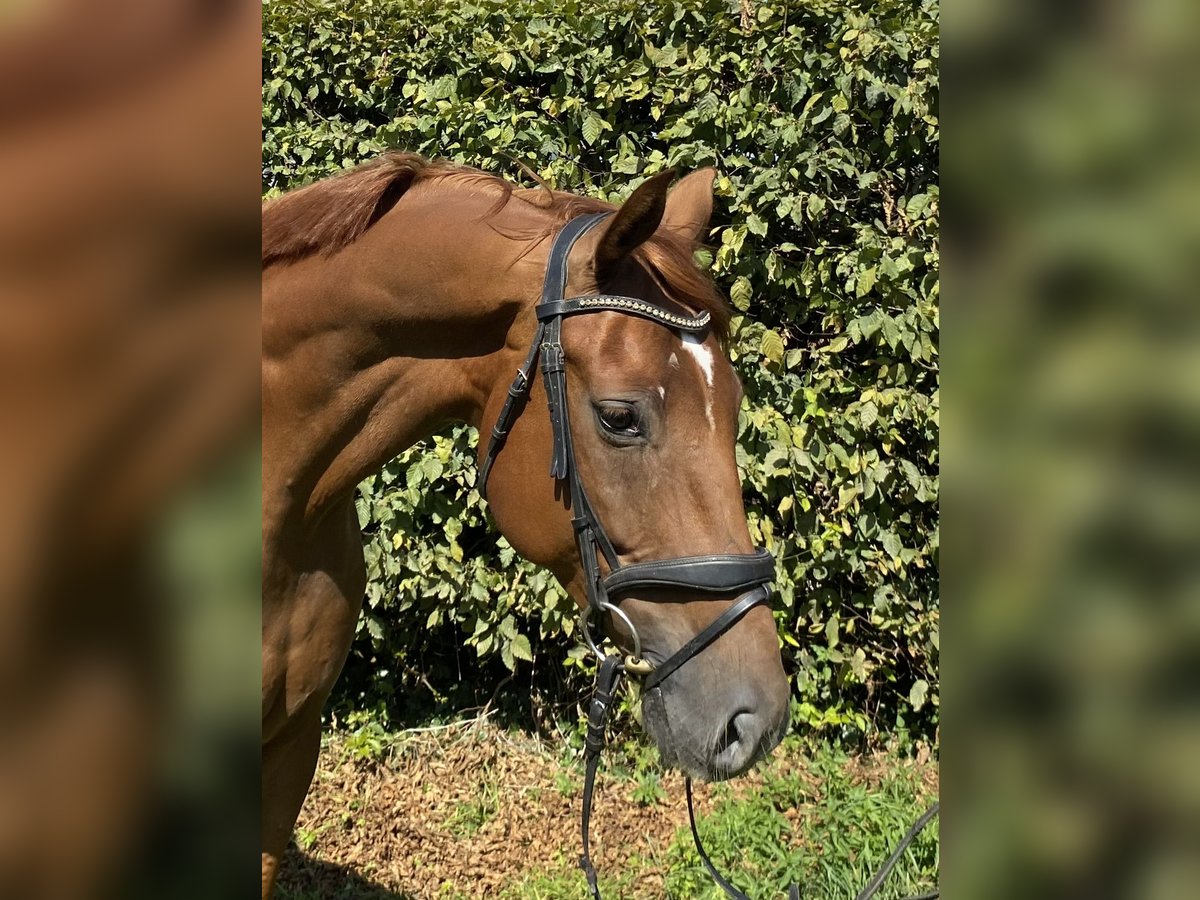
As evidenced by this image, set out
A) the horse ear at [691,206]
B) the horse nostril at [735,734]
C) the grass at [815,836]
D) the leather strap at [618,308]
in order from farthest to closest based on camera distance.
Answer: the grass at [815,836], the horse ear at [691,206], the leather strap at [618,308], the horse nostril at [735,734]

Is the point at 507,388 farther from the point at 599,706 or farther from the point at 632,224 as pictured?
the point at 599,706

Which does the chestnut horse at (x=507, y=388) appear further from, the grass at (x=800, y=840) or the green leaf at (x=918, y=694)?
the green leaf at (x=918, y=694)

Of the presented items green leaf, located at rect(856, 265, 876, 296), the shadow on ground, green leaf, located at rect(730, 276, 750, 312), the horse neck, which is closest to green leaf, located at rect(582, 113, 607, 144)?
green leaf, located at rect(730, 276, 750, 312)

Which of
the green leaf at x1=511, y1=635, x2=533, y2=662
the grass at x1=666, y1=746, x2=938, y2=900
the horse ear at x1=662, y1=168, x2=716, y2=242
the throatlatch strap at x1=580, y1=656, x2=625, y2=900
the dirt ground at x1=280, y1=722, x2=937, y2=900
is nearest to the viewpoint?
Result: the throatlatch strap at x1=580, y1=656, x2=625, y2=900

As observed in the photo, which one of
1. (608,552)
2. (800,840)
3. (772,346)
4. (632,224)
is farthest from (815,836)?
(632,224)

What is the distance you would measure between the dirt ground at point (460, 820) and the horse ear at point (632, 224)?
270cm

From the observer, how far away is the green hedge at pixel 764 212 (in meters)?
3.77

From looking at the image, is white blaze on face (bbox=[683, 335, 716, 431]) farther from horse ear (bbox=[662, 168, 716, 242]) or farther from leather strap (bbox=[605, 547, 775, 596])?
horse ear (bbox=[662, 168, 716, 242])

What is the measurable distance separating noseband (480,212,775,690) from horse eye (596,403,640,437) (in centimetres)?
8

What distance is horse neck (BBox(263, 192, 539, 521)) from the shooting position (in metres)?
1.84

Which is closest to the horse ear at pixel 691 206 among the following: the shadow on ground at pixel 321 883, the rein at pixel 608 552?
the rein at pixel 608 552
